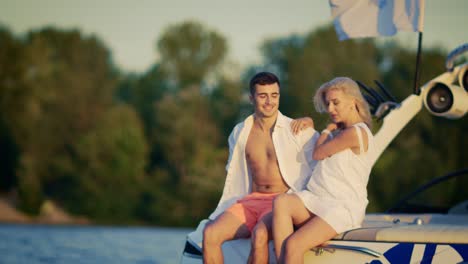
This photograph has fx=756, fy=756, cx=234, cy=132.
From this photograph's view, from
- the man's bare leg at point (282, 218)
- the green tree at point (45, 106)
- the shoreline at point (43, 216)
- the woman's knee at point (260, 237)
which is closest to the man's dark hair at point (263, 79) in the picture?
the man's bare leg at point (282, 218)

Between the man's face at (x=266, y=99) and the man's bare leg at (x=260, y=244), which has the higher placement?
the man's face at (x=266, y=99)

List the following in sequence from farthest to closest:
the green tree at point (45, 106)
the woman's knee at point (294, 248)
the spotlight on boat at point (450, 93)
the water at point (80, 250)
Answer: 1. the green tree at point (45, 106)
2. the water at point (80, 250)
3. the spotlight on boat at point (450, 93)
4. the woman's knee at point (294, 248)

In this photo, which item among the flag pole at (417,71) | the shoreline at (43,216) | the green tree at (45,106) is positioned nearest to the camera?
the flag pole at (417,71)

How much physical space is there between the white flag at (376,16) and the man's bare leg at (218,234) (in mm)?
3129

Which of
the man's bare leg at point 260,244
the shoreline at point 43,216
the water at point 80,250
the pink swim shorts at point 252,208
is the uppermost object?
the pink swim shorts at point 252,208

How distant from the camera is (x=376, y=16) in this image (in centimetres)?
803

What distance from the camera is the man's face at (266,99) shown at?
587 centimetres

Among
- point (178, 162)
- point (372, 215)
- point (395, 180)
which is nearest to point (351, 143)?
point (372, 215)

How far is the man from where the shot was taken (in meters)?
5.85

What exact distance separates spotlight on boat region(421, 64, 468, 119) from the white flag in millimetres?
704

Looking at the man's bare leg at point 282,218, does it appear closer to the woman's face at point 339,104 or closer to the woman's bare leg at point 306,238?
the woman's bare leg at point 306,238

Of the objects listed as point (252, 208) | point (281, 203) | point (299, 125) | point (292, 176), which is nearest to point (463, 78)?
point (299, 125)

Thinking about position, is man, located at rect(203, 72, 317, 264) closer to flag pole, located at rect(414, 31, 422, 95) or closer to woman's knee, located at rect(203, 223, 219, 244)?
woman's knee, located at rect(203, 223, 219, 244)

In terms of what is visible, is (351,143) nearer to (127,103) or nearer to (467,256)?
(467,256)
